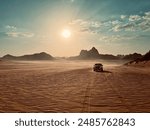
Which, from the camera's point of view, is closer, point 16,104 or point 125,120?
point 125,120

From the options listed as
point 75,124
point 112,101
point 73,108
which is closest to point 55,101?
point 73,108

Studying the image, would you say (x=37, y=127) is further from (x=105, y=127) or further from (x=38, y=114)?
(x=105, y=127)

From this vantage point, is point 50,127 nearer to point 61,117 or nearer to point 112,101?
point 61,117

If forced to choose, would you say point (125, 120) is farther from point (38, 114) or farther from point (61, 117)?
point (38, 114)

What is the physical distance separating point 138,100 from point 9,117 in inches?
225

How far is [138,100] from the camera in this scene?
1217cm

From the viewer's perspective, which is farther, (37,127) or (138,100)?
(138,100)

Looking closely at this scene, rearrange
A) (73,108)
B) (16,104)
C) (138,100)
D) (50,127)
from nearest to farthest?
1. (50,127)
2. (73,108)
3. (16,104)
4. (138,100)

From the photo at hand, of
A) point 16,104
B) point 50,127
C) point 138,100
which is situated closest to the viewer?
point 50,127

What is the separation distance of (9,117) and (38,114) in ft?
3.17

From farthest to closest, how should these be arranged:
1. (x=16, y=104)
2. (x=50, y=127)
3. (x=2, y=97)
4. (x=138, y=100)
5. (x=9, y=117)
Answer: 1. (x=2, y=97)
2. (x=138, y=100)
3. (x=16, y=104)
4. (x=9, y=117)
5. (x=50, y=127)

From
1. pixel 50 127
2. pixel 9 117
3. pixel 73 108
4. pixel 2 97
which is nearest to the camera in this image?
pixel 50 127

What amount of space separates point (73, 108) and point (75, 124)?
1.90 metres

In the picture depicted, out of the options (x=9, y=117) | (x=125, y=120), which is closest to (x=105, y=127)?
(x=125, y=120)
